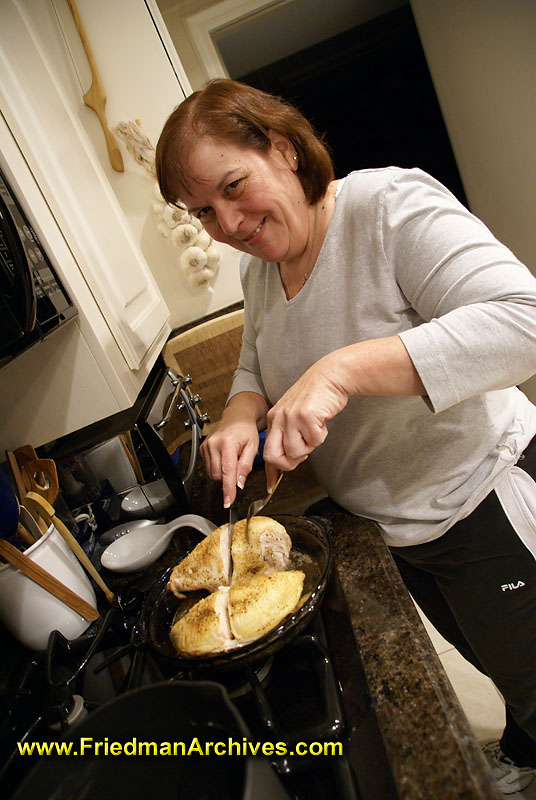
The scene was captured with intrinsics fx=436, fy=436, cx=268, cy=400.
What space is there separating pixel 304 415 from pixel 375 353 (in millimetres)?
127

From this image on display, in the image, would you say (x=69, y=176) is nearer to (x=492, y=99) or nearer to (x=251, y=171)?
(x=251, y=171)

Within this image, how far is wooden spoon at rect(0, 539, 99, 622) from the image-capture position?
2.10 ft

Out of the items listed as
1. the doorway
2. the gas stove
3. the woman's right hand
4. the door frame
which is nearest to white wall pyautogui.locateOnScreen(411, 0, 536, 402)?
the doorway

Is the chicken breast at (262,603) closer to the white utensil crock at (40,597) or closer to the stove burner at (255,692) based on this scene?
the stove burner at (255,692)

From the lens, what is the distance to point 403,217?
65cm

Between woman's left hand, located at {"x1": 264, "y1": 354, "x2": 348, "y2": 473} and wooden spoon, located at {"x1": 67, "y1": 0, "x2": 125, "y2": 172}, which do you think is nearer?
woman's left hand, located at {"x1": 264, "y1": 354, "x2": 348, "y2": 473}

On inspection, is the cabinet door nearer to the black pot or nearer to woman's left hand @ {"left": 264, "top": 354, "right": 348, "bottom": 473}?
woman's left hand @ {"left": 264, "top": 354, "right": 348, "bottom": 473}

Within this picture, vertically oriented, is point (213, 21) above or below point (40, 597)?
above

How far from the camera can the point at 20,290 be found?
665mm

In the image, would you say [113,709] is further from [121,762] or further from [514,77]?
[514,77]

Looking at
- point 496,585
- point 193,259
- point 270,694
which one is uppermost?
point 193,259

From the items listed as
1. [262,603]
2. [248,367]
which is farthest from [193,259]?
[262,603]

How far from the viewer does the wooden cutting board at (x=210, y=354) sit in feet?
5.66

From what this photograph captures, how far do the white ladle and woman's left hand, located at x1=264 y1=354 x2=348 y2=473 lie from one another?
0.39 meters
